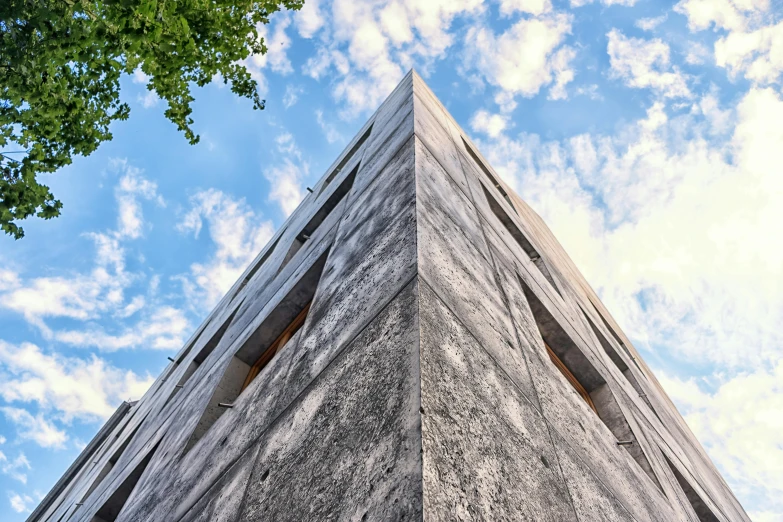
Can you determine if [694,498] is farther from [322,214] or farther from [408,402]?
[322,214]

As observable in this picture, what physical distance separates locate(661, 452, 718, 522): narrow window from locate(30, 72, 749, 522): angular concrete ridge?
0.48 m

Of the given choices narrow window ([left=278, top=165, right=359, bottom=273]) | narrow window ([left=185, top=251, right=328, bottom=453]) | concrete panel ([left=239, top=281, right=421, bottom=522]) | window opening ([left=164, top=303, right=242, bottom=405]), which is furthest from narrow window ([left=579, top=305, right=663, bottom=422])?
concrete panel ([left=239, top=281, right=421, bottom=522])

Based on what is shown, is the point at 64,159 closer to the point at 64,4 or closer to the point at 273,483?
the point at 64,4

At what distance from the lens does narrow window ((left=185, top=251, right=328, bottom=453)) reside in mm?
4223

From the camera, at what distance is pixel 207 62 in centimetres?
641

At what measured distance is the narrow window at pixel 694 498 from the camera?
527 centimetres

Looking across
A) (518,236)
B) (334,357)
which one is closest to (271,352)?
(334,357)

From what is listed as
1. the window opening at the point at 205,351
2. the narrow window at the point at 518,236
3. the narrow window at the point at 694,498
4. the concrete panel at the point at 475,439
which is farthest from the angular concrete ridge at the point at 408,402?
the window opening at the point at 205,351

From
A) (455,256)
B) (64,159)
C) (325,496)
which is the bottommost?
(325,496)

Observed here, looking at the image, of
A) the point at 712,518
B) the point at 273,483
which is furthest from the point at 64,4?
the point at 712,518

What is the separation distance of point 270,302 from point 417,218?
2.52m

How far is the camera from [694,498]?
5.30 m

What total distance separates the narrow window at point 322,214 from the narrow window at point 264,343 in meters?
2.11

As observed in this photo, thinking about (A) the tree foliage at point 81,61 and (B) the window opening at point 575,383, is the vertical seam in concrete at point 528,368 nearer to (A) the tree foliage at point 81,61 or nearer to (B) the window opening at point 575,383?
(B) the window opening at point 575,383
